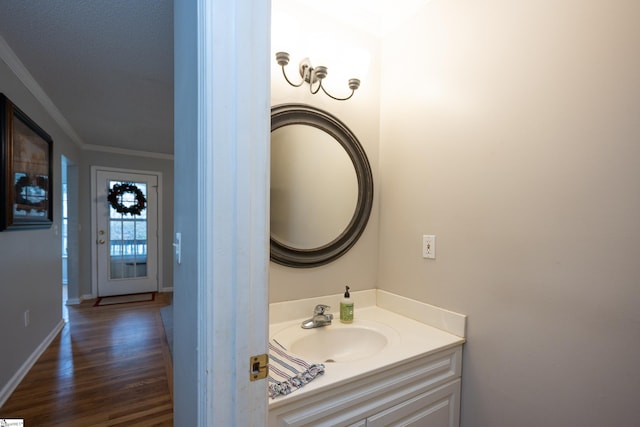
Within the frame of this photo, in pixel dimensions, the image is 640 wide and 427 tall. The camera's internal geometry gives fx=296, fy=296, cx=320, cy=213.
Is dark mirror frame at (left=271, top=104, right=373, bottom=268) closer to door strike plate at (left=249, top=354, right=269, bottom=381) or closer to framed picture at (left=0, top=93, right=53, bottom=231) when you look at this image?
door strike plate at (left=249, top=354, right=269, bottom=381)

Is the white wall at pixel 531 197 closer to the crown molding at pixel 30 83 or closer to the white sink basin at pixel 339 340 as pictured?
the white sink basin at pixel 339 340

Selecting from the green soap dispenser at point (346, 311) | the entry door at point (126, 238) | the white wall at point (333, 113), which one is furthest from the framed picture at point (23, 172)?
the green soap dispenser at point (346, 311)

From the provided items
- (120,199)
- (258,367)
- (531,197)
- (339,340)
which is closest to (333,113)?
(531,197)

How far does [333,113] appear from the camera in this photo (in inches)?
58.2

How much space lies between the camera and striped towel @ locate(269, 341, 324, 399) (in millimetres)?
828

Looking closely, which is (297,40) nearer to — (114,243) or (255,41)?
(255,41)

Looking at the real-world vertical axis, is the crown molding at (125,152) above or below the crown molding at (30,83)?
below

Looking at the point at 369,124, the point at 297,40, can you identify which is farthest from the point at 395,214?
the point at 297,40

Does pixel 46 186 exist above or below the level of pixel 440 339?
above

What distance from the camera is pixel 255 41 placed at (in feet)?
1.94

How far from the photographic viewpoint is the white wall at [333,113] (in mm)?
1336

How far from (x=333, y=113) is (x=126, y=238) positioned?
4284mm

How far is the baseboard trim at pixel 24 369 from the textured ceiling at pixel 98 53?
216 cm

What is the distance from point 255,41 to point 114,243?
15.9 ft
